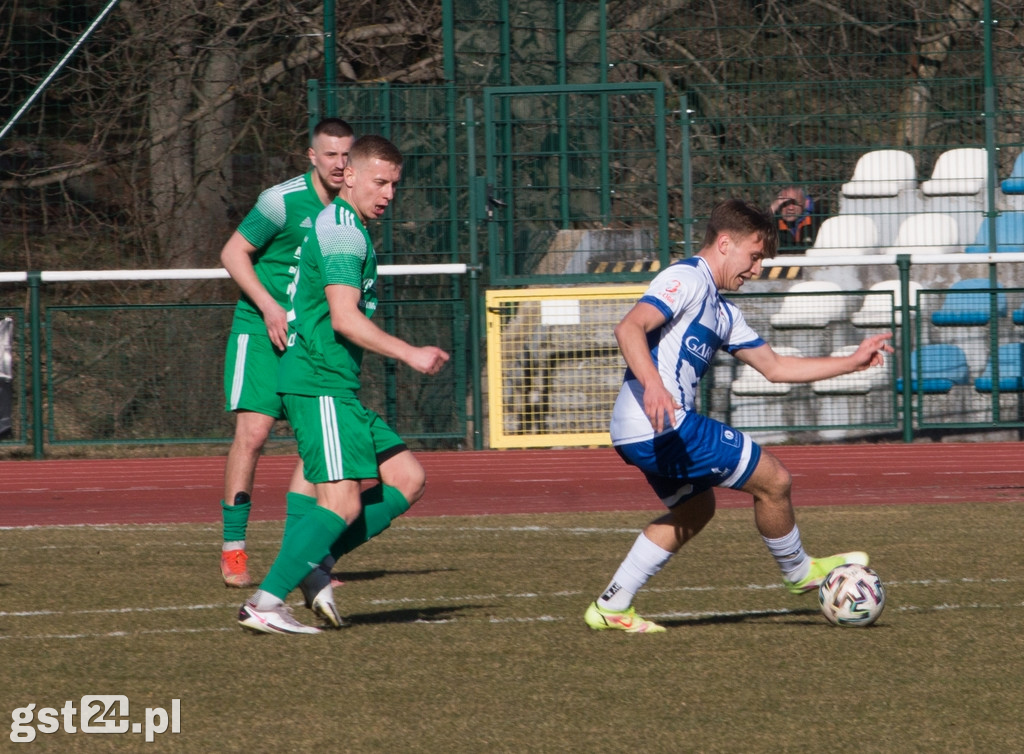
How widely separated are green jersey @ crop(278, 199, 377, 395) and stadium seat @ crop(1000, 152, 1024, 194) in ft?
40.1

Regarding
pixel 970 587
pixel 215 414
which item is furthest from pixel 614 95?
pixel 970 587

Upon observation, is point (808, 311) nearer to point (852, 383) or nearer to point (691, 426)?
point (852, 383)

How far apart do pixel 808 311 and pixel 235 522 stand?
9.00 meters

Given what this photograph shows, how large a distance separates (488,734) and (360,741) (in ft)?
1.13

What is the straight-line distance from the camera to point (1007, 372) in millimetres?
15102

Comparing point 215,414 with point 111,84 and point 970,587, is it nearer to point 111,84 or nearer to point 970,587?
point 111,84

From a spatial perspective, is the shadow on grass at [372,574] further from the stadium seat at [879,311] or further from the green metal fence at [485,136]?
the stadium seat at [879,311]

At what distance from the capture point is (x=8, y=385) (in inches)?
582

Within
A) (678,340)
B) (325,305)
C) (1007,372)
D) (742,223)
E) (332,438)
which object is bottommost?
(1007,372)

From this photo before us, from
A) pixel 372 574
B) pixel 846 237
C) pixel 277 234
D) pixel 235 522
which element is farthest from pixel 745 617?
pixel 846 237

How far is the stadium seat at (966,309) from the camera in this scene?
591 inches

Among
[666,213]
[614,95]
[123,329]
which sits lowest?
[123,329]

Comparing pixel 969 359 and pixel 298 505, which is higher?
pixel 969 359

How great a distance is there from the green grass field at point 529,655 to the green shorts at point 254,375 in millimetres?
867
